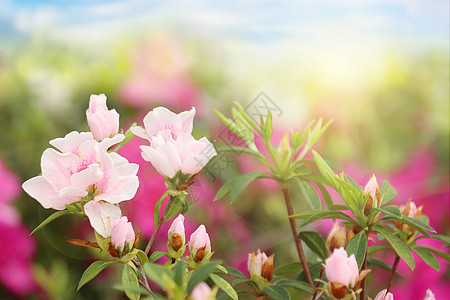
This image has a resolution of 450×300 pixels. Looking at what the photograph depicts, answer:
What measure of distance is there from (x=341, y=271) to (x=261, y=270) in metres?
0.11

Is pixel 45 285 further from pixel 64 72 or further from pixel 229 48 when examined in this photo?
pixel 229 48

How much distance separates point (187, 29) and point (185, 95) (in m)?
0.63

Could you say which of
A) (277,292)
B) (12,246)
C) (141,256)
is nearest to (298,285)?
(277,292)

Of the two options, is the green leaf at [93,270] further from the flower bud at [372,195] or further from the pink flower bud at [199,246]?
the flower bud at [372,195]

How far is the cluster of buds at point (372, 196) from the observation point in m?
→ 0.44

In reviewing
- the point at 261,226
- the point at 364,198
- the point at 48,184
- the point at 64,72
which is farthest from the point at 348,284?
the point at 64,72

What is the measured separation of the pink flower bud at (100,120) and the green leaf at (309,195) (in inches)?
7.1

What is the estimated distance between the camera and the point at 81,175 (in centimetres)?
A: 40

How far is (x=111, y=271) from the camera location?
0.96m

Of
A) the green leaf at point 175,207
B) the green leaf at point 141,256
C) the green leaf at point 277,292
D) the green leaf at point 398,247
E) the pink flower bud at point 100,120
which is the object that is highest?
the pink flower bud at point 100,120

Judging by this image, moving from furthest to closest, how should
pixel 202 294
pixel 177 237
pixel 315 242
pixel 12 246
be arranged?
pixel 12 246 < pixel 315 242 < pixel 177 237 < pixel 202 294

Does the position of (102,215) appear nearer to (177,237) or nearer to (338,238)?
(177,237)

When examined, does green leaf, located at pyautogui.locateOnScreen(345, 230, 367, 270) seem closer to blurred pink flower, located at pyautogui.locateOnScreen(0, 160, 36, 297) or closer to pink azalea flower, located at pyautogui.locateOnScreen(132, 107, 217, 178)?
pink azalea flower, located at pyautogui.locateOnScreen(132, 107, 217, 178)

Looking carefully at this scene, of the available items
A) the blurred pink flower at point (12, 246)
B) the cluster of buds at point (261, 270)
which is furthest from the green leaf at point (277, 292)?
the blurred pink flower at point (12, 246)
